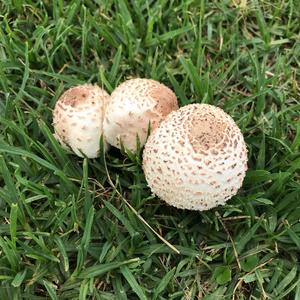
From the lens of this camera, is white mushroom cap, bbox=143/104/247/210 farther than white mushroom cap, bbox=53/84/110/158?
No

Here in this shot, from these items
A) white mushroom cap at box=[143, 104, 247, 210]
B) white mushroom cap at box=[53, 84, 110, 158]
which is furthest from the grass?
white mushroom cap at box=[143, 104, 247, 210]

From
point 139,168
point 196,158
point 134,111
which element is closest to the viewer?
point 196,158

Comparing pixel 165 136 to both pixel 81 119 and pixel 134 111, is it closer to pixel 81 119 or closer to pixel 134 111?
pixel 134 111

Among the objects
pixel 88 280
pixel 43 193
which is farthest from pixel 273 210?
pixel 43 193

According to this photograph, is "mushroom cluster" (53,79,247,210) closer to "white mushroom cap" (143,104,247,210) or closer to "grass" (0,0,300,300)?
"white mushroom cap" (143,104,247,210)

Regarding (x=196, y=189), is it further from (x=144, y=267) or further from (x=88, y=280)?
(x=88, y=280)

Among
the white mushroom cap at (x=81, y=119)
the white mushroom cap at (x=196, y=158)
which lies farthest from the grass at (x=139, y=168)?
the white mushroom cap at (x=196, y=158)

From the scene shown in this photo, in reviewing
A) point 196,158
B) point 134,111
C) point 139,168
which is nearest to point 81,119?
point 134,111
